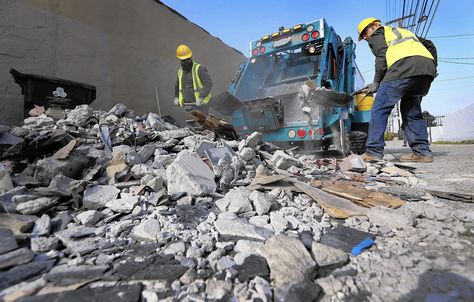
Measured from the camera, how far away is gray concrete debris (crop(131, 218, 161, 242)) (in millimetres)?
1338

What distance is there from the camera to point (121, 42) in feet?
17.6

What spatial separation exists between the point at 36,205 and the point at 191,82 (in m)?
3.72

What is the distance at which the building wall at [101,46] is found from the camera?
380 centimetres

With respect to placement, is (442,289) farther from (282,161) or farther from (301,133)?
(301,133)

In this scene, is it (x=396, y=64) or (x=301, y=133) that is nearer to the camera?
(x=396, y=64)

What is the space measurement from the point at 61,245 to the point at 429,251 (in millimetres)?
1843

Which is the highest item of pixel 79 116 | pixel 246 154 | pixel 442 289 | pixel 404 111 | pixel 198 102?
pixel 198 102

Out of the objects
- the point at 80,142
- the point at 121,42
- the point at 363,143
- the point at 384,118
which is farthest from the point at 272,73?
the point at 80,142

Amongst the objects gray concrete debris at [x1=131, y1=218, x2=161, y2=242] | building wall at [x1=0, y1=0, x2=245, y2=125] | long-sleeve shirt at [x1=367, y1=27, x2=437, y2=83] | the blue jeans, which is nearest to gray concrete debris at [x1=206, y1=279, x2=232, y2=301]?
gray concrete debris at [x1=131, y1=218, x2=161, y2=242]

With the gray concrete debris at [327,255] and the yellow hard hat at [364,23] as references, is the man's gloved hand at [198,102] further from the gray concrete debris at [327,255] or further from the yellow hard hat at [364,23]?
the gray concrete debris at [327,255]

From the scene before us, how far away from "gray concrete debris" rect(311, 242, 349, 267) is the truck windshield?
421 cm

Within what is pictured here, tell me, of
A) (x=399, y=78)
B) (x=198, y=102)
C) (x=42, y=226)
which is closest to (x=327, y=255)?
(x=42, y=226)

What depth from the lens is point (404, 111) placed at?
3607 mm

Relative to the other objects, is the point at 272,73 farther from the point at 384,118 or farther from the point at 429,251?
the point at 429,251
